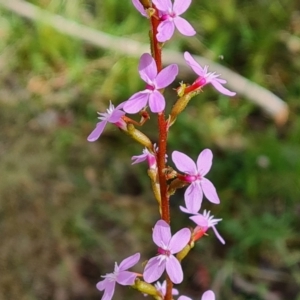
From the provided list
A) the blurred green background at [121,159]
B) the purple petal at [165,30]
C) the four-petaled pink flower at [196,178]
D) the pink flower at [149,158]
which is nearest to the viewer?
the purple petal at [165,30]

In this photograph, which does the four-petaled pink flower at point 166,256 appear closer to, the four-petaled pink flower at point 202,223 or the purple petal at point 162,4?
the four-petaled pink flower at point 202,223

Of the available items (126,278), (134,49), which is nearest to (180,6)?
(126,278)

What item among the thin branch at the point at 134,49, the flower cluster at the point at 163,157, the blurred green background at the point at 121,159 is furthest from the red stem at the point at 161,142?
the thin branch at the point at 134,49

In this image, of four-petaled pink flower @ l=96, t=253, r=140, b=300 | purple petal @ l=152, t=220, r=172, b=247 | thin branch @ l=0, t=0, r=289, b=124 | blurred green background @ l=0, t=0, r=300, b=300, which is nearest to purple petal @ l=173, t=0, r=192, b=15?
purple petal @ l=152, t=220, r=172, b=247

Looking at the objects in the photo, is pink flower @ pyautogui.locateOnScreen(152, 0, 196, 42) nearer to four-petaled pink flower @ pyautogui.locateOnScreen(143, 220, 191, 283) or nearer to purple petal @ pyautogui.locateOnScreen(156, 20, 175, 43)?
purple petal @ pyautogui.locateOnScreen(156, 20, 175, 43)

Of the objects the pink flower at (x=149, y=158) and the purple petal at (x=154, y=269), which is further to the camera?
the pink flower at (x=149, y=158)

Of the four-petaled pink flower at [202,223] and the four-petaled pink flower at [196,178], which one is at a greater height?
the four-petaled pink flower at [196,178]

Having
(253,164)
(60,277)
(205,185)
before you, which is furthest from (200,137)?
(205,185)

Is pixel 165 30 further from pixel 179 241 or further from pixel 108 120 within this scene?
pixel 179 241
